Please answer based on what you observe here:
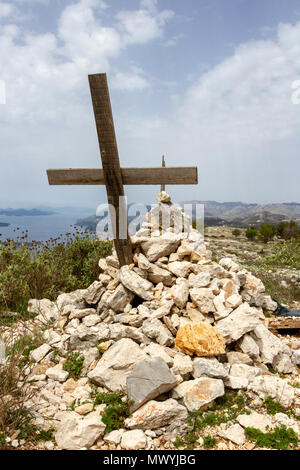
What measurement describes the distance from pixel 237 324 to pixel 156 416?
2.15 meters

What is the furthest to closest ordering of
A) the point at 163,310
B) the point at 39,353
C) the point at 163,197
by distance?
the point at 163,197 → the point at 163,310 → the point at 39,353

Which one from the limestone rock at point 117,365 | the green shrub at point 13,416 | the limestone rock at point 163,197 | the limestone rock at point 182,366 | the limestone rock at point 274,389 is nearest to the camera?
the green shrub at point 13,416

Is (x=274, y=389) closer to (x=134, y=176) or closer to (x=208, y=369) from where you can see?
(x=208, y=369)

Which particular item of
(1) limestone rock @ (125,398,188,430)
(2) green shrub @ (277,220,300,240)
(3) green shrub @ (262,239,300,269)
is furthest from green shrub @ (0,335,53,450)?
(2) green shrub @ (277,220,300,240)

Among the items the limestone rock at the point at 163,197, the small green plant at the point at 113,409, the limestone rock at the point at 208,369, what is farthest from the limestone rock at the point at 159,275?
the small green plant at the point at 113,409

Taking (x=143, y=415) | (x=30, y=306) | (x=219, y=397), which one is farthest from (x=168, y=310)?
(x=30, y=306)

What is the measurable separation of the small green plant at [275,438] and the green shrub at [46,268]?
16.3 ft

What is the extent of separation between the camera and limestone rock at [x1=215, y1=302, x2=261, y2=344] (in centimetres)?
483

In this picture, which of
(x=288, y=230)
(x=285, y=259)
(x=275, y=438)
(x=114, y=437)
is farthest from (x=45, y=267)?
(x=288, y=230)

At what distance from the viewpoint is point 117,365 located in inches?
161

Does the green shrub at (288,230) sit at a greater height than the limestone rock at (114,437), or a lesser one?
lesser

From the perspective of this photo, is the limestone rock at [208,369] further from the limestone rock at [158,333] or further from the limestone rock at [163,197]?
the limestone rock at [163,197]

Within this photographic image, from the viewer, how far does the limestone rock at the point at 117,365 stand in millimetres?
3957

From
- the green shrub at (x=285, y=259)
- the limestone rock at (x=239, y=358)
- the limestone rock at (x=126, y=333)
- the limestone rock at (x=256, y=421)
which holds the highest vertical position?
the limestone rock at (x=126, y=333)
